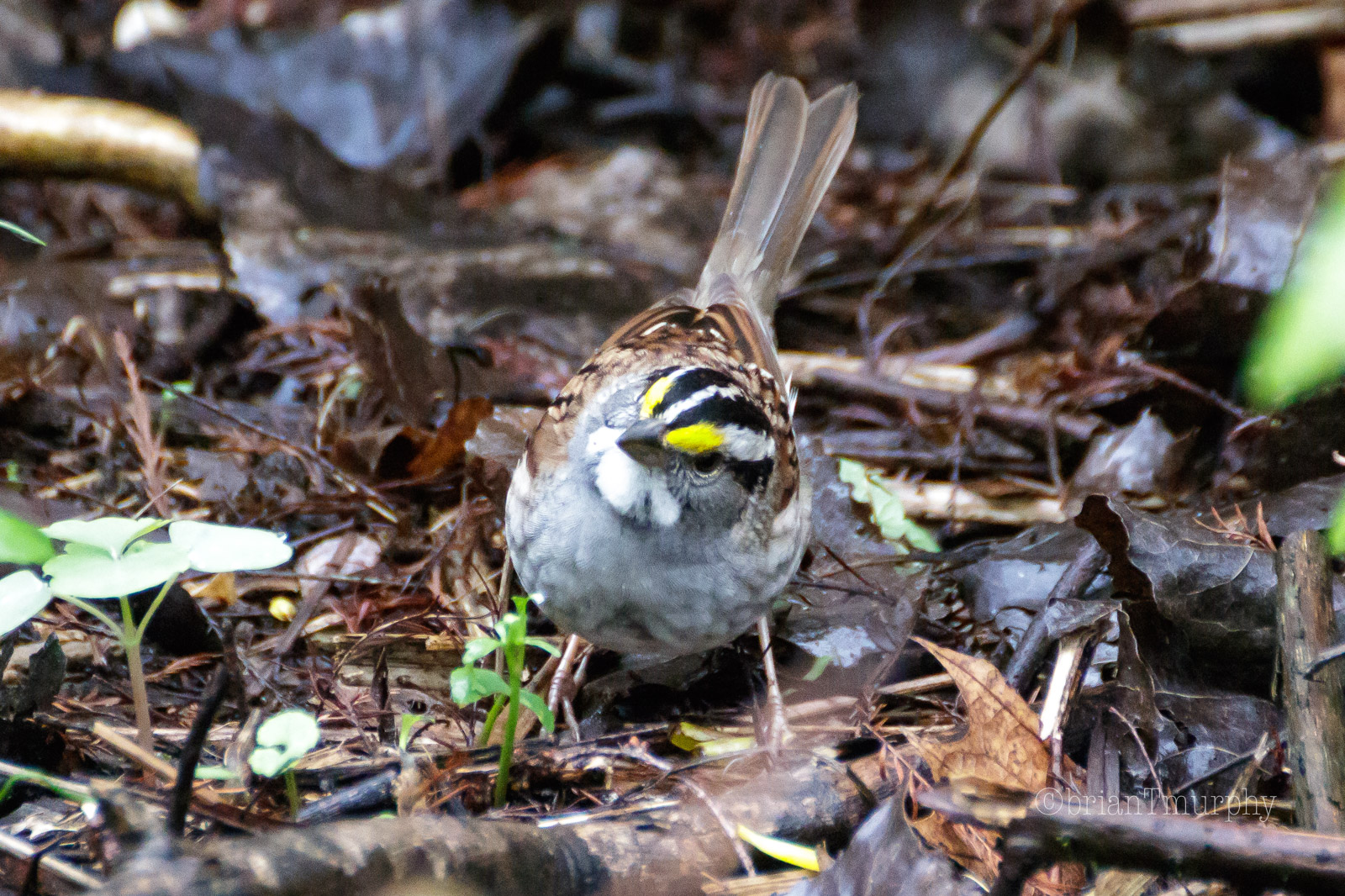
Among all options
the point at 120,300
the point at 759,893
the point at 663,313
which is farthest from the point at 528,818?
the point at 120,300

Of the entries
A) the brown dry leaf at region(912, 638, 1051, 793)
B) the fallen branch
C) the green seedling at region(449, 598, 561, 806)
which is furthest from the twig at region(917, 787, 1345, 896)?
the fallen branch

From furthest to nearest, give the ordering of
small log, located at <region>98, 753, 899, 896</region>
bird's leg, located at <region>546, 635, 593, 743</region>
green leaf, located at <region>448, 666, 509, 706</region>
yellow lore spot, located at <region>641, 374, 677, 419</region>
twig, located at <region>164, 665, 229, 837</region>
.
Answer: bird's leg, located at <region>546, 635, 593, 743</region>, yellow lore spot, located at <region>641, 374, 677, 419</region>, green leaf, located at <region>448, 666, 509, 706</region>, twig, located at <region>164, 665, 229, 837</region>, small log, located at <region>98, 753, 899, 896</region>

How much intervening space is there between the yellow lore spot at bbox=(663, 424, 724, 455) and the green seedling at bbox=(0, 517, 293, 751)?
86 centimetres

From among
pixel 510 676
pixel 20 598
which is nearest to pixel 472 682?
pixel 510 676

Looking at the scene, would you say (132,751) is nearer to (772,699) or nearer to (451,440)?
(772,699)

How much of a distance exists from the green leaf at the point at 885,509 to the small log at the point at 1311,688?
1.40 m

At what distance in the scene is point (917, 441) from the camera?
421 centimetres

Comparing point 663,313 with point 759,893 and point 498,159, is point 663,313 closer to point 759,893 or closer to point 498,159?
point 759,893

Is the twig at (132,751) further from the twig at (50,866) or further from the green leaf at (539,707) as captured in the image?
the green leaf at (539,707)

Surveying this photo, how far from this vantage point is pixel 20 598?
2.00 m

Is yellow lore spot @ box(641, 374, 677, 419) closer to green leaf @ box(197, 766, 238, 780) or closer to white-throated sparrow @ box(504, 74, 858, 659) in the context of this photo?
white-throated sparrow @ box(504, 74, 858, 659)

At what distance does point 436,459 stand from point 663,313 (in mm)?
899

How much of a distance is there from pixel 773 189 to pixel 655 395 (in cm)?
195

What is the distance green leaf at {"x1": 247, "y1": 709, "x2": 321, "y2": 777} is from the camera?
6.26 ft
